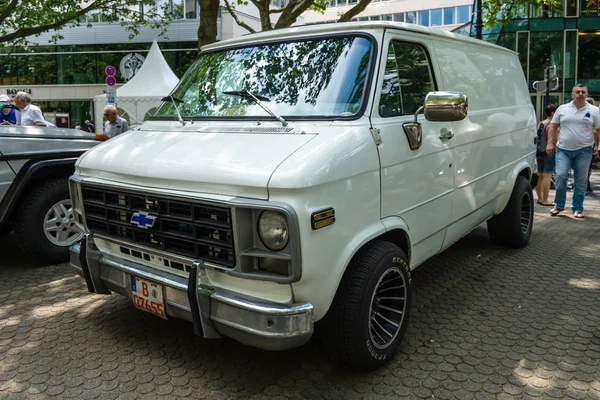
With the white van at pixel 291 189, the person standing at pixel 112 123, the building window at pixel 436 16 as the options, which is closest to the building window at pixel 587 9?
the building window at pixel 436 16

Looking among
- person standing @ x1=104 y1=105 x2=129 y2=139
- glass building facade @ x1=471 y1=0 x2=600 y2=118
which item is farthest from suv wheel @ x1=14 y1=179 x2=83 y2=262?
glass building facade @ x1=471 y1=0 x2=600 y2=118

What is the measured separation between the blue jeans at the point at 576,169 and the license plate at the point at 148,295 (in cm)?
710

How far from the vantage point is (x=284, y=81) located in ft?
12.2

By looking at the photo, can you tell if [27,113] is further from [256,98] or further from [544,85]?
[544,85]

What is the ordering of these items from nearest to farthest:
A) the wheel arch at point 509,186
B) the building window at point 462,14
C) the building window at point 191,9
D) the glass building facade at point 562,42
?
the wheel arch at point 509,186
the glass building facade at point 562,42
the building window at point 191,9
the building window at point 462,14

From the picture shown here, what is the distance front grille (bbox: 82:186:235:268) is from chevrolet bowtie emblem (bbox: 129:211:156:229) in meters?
0.02

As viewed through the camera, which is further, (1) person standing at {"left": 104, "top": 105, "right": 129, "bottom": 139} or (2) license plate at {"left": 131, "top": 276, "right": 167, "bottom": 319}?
(1) person standing at {"left": 104, "top": 105, "right": 129, "bottom": 139}

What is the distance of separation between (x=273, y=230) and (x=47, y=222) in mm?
3772

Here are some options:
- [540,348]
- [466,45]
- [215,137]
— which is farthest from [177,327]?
[466,45]

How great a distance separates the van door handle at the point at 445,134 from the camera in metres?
4.10

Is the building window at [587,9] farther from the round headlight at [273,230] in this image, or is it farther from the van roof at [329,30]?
the round headlight at [273,230]

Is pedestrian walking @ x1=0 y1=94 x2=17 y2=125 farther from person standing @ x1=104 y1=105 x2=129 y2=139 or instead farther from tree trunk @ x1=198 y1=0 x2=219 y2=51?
tree trunk @ x1=198 y1=0 x2=219 y2=51

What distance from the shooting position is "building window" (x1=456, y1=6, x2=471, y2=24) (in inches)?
1721

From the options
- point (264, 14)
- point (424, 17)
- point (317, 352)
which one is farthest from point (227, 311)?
point (424, 17)
